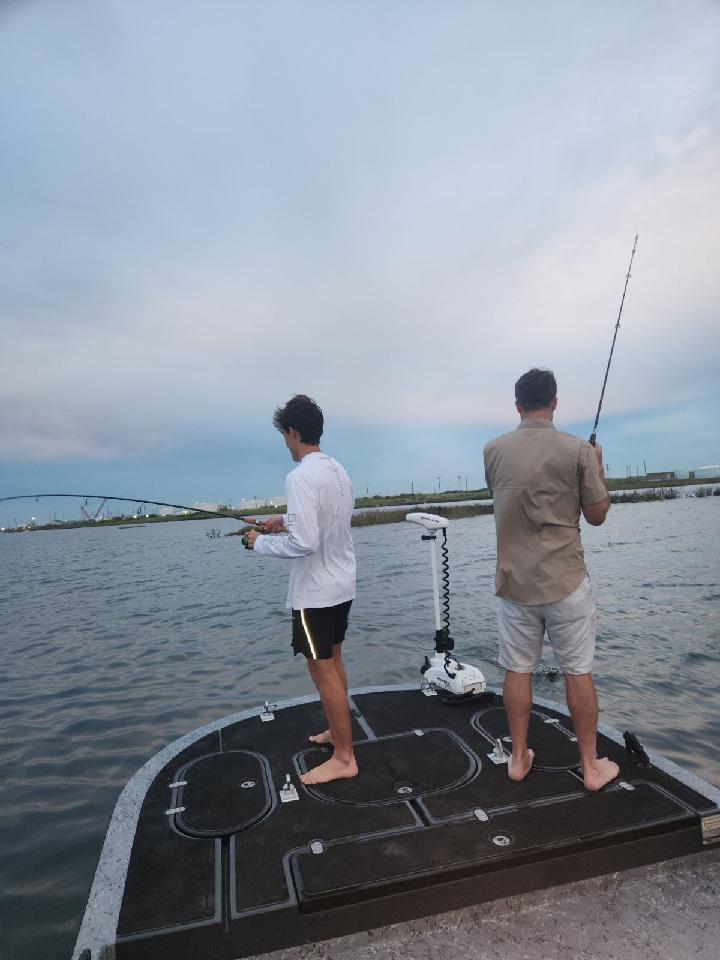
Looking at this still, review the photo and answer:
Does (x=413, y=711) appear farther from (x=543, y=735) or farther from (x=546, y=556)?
(x=546, y=556)

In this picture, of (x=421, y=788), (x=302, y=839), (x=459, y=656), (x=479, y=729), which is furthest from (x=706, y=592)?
(x=302, y=839)

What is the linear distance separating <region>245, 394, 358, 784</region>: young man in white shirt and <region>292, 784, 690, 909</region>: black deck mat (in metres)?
0.83

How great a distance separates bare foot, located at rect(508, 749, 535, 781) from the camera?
11.5ft

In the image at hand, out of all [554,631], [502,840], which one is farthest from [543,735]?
[502,840]

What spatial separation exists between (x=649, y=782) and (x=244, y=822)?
2428 millimetres

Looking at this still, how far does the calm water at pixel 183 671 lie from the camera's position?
4.40 meters

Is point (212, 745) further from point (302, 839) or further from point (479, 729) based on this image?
point (479, 729)

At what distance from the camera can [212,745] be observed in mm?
4375

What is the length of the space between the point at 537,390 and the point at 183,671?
7.75 meters

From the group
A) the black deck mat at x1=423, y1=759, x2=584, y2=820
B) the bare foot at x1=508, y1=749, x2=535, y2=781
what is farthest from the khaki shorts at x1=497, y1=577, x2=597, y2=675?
the black deck mat at x1=423, y1=759, x2=584, y2=820

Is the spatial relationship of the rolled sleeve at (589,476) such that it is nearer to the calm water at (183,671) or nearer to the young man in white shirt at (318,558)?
the young man in white shirt at (318,558)

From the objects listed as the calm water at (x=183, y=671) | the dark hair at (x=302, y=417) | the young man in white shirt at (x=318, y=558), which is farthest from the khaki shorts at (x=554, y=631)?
the calm water at (x=183, y=671)

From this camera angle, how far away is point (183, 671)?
29.6ft

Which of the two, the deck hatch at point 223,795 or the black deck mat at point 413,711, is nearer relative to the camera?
the deck hatch at point 223,795
